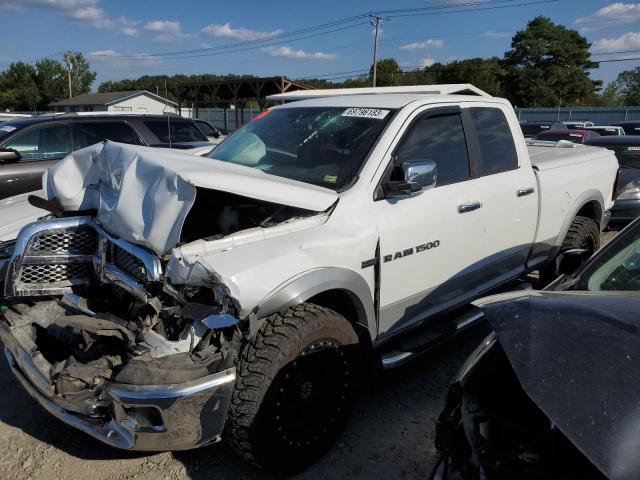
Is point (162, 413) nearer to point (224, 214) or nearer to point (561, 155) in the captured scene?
point (224, 214)

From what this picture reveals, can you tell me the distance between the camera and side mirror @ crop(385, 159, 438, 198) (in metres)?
3.19

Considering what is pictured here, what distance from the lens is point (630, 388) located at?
1.58m

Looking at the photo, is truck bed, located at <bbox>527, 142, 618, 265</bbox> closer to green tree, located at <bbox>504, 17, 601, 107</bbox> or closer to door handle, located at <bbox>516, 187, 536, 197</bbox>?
door handle, located at <bbox>516, 187, 536, 197</bbox>

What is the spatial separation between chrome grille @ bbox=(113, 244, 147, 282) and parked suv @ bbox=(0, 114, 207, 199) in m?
4.11

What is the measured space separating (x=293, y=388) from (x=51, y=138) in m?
6.52

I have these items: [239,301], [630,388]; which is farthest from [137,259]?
[630,388]

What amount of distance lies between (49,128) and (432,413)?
22.0ft

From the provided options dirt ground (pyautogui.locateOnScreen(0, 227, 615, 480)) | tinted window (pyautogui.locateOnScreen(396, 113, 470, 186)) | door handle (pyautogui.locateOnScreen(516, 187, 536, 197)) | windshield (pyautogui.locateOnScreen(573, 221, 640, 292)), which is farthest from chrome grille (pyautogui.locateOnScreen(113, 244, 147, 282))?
door handle (pyautogui.locateOnScreen(516, 187, 536, 197))

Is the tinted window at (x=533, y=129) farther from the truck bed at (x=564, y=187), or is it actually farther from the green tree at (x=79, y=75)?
the green tree at (x=79, y=75)

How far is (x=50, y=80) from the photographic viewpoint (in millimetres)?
86188

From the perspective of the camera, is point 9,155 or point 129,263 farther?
point 9,155

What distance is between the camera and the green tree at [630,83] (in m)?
78.9

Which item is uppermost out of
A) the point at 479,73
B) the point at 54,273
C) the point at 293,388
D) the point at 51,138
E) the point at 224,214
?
the point at 479,73

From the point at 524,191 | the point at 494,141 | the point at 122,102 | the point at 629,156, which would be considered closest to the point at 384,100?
the point at 494,141
